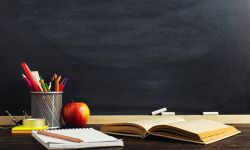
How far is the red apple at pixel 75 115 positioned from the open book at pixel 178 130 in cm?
15

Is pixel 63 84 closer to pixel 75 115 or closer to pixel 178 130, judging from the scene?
pixel 75 115

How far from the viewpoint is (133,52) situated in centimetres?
156

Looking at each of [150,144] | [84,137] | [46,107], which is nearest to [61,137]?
[84,137]

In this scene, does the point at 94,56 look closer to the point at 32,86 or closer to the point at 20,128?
the point at 32,86

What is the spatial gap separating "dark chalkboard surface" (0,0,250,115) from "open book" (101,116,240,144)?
1.05ft

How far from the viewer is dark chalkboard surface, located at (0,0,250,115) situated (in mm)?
1541

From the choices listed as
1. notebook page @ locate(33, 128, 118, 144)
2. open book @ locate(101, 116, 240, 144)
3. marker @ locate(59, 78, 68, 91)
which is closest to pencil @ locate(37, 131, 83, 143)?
notebook page @ locate(33, 128, 118, 144)

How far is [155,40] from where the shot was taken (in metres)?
1.57

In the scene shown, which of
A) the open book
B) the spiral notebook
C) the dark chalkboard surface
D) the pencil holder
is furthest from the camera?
the dark chalkboard surface

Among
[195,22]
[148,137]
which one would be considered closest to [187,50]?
[195,22]

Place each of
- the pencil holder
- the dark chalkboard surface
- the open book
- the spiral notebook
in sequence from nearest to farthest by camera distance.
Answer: the spiral notebook < the open book < the pencil holder < the dark chalkboard surface

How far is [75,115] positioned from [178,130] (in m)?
0.43

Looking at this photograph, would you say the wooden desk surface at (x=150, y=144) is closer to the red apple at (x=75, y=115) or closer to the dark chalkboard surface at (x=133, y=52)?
the red apple at (x=75, y=115)

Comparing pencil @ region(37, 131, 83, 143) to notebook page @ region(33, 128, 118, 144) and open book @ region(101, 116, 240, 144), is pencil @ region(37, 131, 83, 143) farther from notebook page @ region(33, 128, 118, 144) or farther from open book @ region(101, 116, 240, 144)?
open book @ region(101, 116, 240, 144)
